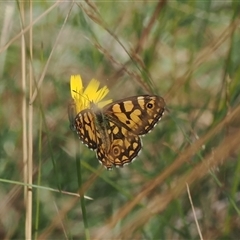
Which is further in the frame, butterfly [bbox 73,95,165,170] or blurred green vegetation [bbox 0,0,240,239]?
blurred green vegetation [bbox 0,0,240,239]

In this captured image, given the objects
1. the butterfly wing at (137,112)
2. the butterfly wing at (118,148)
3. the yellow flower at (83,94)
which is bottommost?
the butterfly wing at (118,148)

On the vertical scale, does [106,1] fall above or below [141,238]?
above

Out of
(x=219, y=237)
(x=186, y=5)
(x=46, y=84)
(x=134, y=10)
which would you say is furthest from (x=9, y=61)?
(x=219, y=237)

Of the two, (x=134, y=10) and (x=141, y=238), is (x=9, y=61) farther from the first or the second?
(x=141, y=238)

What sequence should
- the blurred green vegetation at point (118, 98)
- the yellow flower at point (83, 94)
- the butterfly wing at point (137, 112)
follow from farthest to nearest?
the blurred green vegetation at point (118, 98) → the butterfly wing at point (137, 112) → the yellow flower at point (83, 94)

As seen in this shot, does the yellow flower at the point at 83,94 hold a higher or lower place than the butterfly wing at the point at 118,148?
higher
